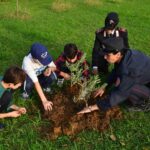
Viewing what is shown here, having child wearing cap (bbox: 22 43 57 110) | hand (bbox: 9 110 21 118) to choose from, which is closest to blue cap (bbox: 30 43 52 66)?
child wearing cap (bbox: 22 43 57 110)

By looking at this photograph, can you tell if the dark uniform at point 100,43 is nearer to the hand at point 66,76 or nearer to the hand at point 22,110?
the hand at point 66,76

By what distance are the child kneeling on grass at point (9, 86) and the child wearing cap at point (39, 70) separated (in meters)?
0.42

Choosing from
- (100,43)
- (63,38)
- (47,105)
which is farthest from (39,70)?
(63,38)

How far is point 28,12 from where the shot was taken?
10.6m

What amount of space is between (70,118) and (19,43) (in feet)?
12.5

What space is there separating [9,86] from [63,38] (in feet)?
13.7

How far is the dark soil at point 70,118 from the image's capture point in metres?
4.41

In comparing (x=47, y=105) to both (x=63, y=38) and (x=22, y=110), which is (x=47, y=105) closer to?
(x=22, y=110)

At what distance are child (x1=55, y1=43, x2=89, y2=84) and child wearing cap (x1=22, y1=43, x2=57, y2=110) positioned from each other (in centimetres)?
20

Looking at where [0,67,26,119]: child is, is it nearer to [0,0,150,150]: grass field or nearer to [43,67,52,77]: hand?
[0,0,150,150]: grass field

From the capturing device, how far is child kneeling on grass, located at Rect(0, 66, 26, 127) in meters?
4.20

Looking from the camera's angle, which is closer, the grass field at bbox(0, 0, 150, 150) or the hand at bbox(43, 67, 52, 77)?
the grass field at bbox(0, 0, 150, 150)

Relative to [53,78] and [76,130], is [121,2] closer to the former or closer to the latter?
[53,78]

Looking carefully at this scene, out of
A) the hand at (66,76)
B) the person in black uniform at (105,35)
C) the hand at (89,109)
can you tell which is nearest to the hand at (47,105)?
the hand at (89,109)
